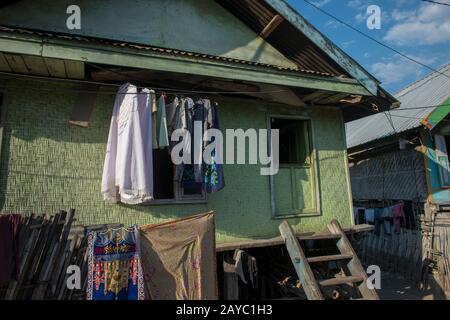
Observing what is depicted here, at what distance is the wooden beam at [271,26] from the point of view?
566 centimetres

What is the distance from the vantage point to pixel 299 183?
6.09 metres

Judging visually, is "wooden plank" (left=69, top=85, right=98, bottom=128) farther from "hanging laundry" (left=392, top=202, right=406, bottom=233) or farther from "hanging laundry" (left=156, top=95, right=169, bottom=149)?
"hanging laundry" (left=392, top=202, right=406, bottom=233)

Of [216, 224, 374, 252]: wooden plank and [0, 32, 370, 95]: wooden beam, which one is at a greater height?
[0, 32, 370, 95]: wooden beam

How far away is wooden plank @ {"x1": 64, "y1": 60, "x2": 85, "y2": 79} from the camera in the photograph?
14.0ft

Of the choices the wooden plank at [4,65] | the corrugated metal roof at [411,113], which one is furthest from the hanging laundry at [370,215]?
the wooden plank at [4,65]

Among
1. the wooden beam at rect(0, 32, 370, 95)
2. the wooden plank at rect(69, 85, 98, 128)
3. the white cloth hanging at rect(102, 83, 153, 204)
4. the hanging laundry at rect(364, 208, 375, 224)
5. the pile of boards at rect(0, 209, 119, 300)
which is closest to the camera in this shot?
the pile of boards at rect(0, 209, 119, 300)

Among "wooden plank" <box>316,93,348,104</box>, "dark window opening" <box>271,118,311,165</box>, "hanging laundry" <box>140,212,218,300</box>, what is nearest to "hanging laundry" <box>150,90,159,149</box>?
"hanging laundry" <box>140,212,218,300</box>

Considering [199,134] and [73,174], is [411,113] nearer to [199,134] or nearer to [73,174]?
[199,134]

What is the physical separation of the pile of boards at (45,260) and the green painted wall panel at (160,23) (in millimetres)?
3159

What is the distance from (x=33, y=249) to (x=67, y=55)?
2495 millimetres

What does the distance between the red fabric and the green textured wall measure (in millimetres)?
720

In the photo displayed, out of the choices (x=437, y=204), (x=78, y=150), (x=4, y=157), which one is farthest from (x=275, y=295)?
(x=437, y=204)

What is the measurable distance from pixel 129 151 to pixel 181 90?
4.66 ft
